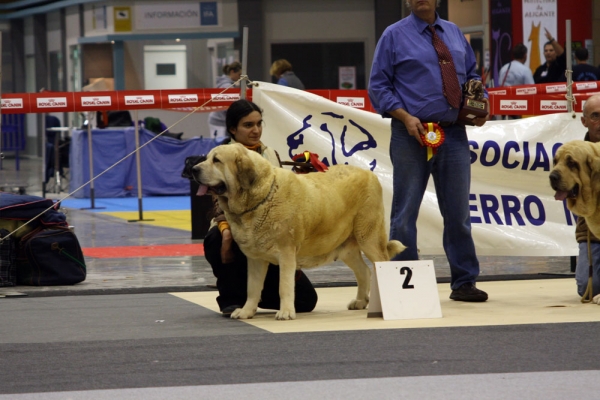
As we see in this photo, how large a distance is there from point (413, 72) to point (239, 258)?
1.55 metres

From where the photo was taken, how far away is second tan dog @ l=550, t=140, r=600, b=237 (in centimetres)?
642

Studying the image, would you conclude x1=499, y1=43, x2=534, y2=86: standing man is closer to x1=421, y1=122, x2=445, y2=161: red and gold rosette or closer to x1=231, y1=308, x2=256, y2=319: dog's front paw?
x1=421, y1=122, x2=445, y2=161: red and gold rosette

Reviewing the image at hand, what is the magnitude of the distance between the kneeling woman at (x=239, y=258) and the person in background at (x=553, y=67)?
29.3 ft

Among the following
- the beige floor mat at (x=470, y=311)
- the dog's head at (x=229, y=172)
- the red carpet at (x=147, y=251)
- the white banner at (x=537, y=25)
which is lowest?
the red carpet at (x=147, y=251)

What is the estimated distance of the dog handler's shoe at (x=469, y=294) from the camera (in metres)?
6.89

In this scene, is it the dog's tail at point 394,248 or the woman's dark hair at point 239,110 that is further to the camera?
the dog's tail at point 394,248

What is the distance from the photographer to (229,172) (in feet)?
19.3

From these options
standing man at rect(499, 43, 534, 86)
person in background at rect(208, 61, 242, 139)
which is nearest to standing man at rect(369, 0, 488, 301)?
person in background at rect(208, 61, 242, 139)

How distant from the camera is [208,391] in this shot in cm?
443

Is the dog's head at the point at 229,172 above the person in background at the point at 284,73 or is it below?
below

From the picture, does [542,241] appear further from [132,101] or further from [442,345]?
[132,101]

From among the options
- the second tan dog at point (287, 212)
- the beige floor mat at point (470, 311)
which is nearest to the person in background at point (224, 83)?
the beige floor mat at point (470, 311)

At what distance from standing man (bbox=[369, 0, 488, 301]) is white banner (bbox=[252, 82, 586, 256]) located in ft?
6.29

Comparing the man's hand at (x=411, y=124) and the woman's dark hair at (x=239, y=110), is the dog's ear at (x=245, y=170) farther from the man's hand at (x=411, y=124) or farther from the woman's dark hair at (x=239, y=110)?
the man's hand at (x=411, y=124)
